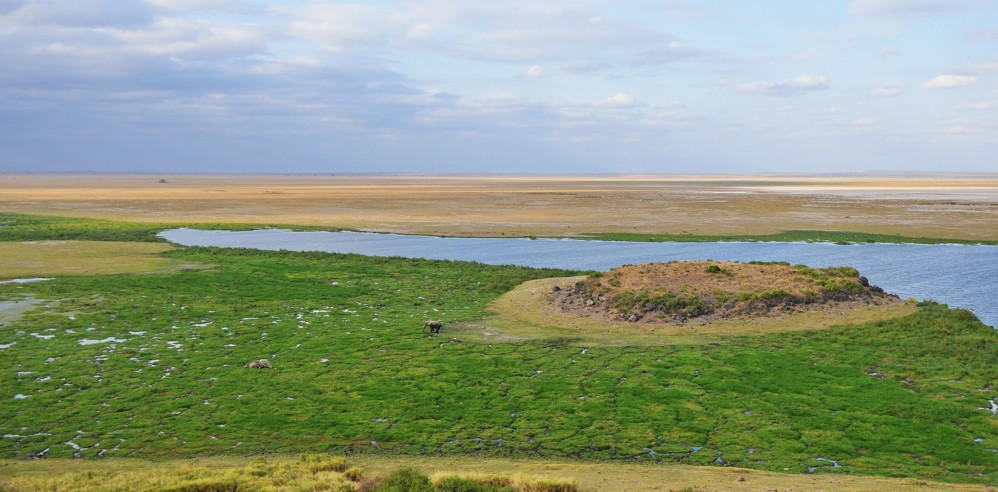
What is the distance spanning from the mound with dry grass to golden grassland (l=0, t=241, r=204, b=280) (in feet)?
90.4

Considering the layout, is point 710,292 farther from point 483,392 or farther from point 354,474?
point 354,474

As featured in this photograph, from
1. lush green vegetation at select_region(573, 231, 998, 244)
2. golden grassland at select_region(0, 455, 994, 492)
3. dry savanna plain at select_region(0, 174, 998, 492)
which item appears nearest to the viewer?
golden grassland at select_region(0, 455, 994, 492)

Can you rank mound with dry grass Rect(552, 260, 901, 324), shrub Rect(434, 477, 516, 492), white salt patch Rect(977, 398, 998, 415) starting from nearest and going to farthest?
shrub Rect(434, 477, 516, 492), white salt patch Rect(977, 398, 998, 415), mound with dry grass Rect(552, 260, 901, 324)

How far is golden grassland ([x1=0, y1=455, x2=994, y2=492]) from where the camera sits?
48.9 feet

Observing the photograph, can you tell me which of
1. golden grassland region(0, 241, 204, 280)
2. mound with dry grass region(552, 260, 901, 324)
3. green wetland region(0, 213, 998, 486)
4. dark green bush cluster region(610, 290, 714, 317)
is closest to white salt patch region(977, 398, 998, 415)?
green wetland region(0, 213, 998, 486)

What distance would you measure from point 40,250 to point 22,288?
1980cm

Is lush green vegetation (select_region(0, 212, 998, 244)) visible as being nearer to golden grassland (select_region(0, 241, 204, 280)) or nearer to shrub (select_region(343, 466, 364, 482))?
golden grassland (select_region(0, 241, 204, 280))

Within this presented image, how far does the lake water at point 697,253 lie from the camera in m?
40.7

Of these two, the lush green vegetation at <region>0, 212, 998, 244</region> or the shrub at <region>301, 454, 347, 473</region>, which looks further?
the lush green vegetation at <region>0, 212, 998, 244</region>

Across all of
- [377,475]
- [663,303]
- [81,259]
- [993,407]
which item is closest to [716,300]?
[663,303]

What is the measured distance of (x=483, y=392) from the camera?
21531 mm

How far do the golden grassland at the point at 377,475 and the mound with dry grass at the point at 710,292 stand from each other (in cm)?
1433

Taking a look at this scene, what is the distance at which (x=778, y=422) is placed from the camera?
62.1 ft

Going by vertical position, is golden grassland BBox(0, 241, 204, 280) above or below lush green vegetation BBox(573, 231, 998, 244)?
below
